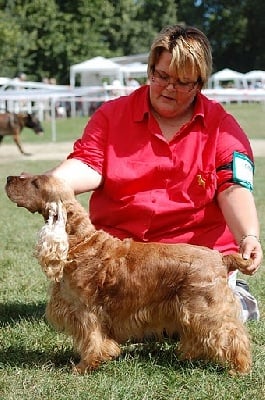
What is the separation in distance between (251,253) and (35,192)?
993 millimetres

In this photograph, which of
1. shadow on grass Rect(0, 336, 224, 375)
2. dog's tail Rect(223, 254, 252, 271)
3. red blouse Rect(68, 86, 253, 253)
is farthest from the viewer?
red blouse Rect(68, 86, 253, 253)

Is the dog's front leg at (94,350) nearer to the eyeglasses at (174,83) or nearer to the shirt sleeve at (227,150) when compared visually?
the shirt sleeve at (227,150)

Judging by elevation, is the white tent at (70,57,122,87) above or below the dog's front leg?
below

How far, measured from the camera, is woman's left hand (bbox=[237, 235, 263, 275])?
10.1 ft

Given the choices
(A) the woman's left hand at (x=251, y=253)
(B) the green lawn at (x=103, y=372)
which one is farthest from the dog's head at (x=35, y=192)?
(A) the woman's left hand at (x=251, y=253)

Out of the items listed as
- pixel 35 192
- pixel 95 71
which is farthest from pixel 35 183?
pixel 95 71

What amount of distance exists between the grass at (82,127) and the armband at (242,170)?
51.0 feet

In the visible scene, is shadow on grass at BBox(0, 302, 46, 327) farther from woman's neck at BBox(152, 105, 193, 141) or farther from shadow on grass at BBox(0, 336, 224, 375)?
woman's neck at BBox(152, 105, 193, 141)

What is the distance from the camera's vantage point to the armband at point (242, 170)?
3.53 m

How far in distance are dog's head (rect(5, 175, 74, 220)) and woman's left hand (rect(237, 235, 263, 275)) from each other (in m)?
0.83

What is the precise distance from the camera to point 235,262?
311 centimetres

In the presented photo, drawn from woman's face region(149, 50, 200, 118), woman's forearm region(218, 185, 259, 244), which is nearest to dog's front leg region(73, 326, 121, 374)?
woman's forearm region(218, 185, 259, 244)

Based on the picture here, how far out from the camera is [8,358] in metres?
3.41

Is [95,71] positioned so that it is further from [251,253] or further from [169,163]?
[251,253]
